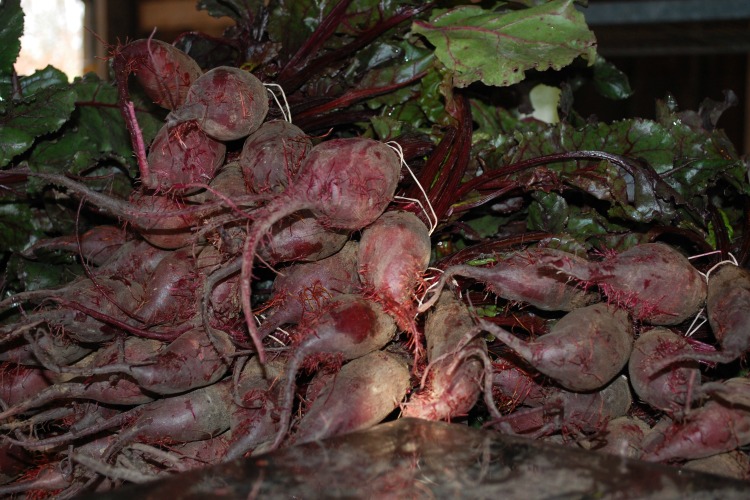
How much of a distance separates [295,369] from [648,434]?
89 cm

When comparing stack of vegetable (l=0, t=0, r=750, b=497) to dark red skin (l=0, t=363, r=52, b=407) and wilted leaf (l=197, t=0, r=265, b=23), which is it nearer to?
dark red skin (l=0, t=363, r=52, b=407)

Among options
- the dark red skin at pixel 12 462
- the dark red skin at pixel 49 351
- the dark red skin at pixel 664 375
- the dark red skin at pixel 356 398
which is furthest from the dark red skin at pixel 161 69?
the dark red skin at pixel 664 375

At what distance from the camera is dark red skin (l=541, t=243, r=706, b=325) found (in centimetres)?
177

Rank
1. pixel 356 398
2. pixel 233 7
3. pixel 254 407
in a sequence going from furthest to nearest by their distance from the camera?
pixel 233 7, pixel 254 407, pixel 356 398

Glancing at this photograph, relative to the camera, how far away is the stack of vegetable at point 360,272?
5.62 feet

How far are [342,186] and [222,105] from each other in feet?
1.39

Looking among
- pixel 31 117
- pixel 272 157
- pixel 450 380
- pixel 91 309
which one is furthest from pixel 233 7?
pixel 450 380

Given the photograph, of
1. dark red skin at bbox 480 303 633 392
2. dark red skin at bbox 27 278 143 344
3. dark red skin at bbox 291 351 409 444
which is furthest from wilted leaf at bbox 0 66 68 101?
dark red skin at bbox 480 303 633 392

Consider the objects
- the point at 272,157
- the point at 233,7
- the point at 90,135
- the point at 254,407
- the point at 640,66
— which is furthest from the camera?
the point at 640,66

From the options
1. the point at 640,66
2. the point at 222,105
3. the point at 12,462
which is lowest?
the point at 640,66

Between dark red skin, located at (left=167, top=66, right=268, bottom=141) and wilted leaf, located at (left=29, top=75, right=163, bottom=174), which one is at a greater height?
dark red skin, located at (left=167, top=66, right=268, bottom=141)

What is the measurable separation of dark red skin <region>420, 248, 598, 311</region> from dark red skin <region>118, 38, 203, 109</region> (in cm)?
99

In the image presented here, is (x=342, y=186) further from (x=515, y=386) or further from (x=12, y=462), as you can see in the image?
(x=12, y=462)

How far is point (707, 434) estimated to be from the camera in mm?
1594
